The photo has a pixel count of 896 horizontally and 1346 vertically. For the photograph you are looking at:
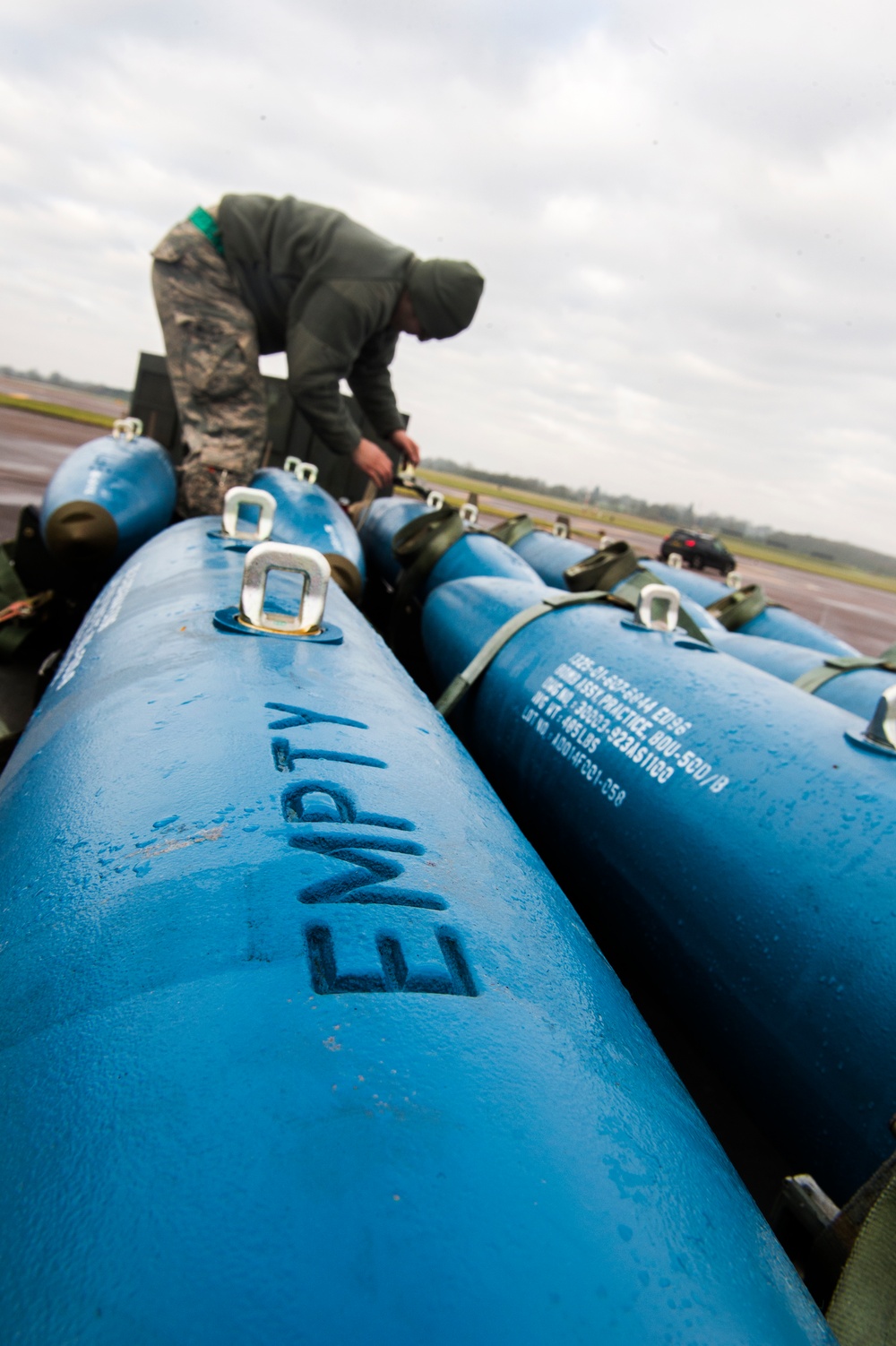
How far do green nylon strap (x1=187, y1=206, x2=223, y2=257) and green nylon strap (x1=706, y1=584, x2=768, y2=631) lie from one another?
11.2 feet

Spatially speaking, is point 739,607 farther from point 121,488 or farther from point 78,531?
point 78,531

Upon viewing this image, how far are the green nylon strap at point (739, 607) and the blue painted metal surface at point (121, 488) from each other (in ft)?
10.9

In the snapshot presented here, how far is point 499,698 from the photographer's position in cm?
229

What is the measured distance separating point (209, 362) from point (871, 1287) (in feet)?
13.6

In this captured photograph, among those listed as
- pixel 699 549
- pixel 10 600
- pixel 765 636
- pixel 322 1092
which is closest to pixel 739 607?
pixel 765 636

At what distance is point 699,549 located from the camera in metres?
23.4

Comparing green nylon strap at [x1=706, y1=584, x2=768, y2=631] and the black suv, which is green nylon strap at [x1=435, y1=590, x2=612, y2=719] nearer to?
green nylon strap at [x1=706, y1=584, x2=768, y2=631]

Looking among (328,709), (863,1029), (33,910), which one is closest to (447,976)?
(33,910)

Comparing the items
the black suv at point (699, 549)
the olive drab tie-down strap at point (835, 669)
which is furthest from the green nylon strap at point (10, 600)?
the black suv at point (699, 549)

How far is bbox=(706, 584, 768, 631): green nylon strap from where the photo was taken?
4766 mm

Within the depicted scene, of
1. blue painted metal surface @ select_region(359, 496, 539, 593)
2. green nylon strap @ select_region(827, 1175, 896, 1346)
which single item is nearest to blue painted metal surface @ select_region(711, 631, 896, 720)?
blue painted metal surface @ select_region(359, 496, 539, 593)

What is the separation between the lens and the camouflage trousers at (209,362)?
384cm

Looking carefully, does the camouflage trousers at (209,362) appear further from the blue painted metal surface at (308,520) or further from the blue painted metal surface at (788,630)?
the blue painted metal surface at (788,630)

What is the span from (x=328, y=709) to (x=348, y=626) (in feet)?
2.27
